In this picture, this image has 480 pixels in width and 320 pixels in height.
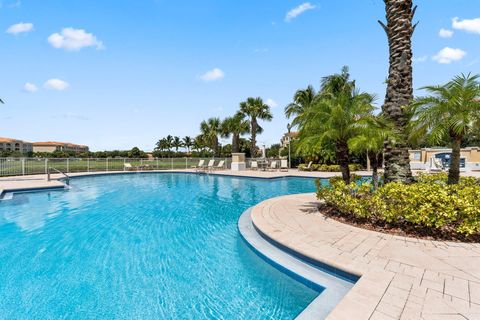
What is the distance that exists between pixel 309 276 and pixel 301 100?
22084 millimetres

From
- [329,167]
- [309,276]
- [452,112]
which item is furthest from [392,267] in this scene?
[329,167]

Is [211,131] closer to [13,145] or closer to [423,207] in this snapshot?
[423,207]

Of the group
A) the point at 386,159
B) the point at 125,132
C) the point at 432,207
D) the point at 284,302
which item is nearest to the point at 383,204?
the point at 432,207

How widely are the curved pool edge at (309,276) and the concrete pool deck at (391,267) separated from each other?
6.5 inches

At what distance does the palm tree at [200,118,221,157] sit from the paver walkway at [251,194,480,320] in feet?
91.2

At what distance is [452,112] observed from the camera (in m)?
5.64

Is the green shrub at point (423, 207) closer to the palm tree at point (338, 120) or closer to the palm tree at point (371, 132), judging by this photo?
the palm tree at point (371, 132)

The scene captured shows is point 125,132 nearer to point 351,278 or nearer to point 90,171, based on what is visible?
point 90,171

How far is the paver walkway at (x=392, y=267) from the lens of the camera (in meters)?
2.42

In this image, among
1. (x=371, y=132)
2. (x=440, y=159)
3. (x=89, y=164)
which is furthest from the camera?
(x=89, y=164)

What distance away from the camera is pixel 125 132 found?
3406cm

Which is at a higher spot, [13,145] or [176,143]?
[13,145]

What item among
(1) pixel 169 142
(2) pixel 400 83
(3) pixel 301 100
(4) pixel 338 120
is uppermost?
(3) pixel 301 100

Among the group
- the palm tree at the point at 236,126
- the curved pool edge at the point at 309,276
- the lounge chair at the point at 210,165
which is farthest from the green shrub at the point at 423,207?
the palm tree at the point at 236,126
